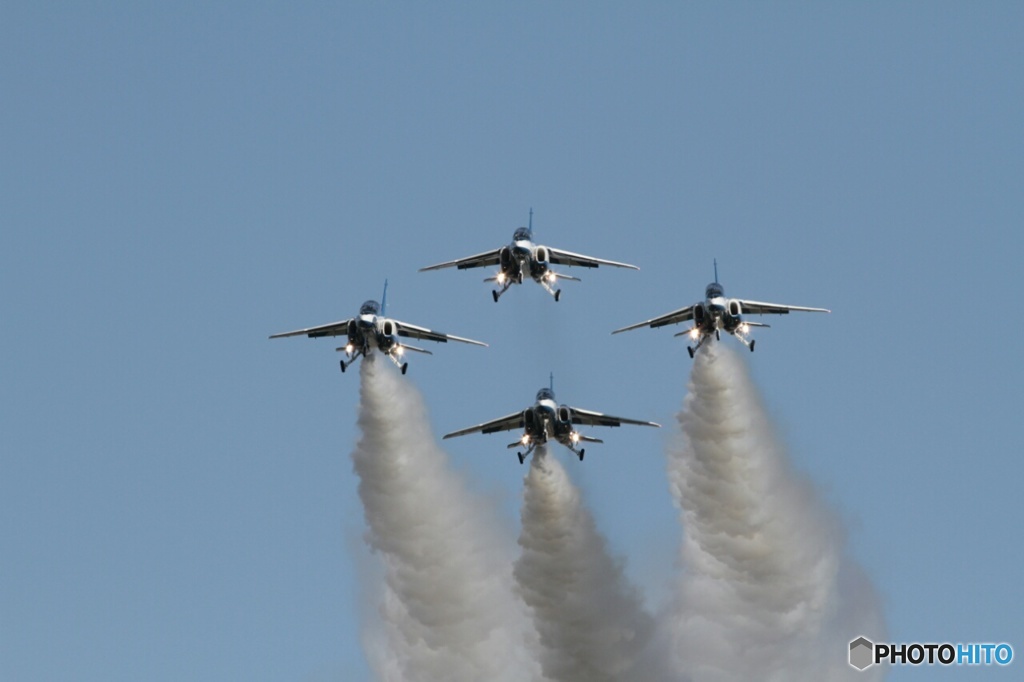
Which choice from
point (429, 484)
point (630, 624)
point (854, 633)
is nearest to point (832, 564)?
point (854, 633)

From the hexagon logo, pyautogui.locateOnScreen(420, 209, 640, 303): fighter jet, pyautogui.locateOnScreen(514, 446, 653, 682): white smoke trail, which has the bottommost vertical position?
the hexagon logo

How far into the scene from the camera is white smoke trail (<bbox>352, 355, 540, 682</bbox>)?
140375 mm

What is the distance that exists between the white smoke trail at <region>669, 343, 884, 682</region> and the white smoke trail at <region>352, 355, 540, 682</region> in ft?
33.3

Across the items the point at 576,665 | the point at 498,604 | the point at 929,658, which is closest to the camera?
the point at 929,658

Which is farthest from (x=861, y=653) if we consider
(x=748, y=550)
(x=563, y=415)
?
(x=563, y=415)

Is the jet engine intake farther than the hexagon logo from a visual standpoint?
No

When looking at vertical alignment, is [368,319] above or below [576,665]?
above

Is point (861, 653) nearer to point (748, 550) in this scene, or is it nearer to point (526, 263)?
point (748, 550)

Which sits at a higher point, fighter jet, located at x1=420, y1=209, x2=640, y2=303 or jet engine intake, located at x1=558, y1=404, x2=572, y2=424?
fighter jet, located at x1=420, y1=209, x2=640, y2=303

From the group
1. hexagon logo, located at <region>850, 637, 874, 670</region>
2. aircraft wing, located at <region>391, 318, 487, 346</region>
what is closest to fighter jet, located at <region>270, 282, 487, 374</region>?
aircraft wing, located at <region>391, 318, 487, 346</region>

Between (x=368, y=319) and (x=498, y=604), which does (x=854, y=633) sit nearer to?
(x=498, y=604)

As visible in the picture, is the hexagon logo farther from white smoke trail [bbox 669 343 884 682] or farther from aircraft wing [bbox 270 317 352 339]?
aircraft wing [bbox 270 317 352 339]

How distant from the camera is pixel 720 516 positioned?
14088 cm

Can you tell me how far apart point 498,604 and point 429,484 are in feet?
26.0
